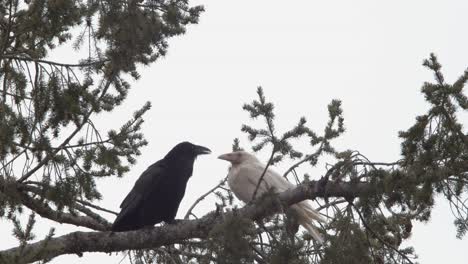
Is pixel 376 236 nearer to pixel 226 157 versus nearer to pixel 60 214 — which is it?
pixel 60 214

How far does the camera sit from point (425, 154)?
5.25 m

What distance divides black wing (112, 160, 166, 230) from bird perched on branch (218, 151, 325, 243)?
1.01m

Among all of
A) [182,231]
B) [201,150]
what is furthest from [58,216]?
[201,150]

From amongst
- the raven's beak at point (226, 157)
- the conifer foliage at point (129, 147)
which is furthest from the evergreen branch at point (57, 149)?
the raven's beak at point (226, 157)

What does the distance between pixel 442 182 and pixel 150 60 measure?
3.27 meters

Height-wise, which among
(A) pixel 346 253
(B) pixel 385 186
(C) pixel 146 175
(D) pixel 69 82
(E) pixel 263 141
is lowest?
(A) pixel 346 253

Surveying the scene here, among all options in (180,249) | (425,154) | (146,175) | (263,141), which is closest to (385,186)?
(425,154)

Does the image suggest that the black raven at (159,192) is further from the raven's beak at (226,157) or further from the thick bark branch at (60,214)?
the raven's beak at (226,157)

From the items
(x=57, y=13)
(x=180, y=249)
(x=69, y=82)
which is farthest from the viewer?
(x=180, y=249)

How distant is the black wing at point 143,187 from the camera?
8.04 m

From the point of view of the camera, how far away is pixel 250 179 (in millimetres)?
9070

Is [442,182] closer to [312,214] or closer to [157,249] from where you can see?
[312,214]

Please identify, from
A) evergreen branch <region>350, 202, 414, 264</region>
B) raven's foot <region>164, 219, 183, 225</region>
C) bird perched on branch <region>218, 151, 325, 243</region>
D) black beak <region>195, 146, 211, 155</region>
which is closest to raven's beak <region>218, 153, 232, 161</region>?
bird perched on branch <region>218, 151, 325, 243</region>

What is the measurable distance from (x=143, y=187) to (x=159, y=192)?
0.19 metres
